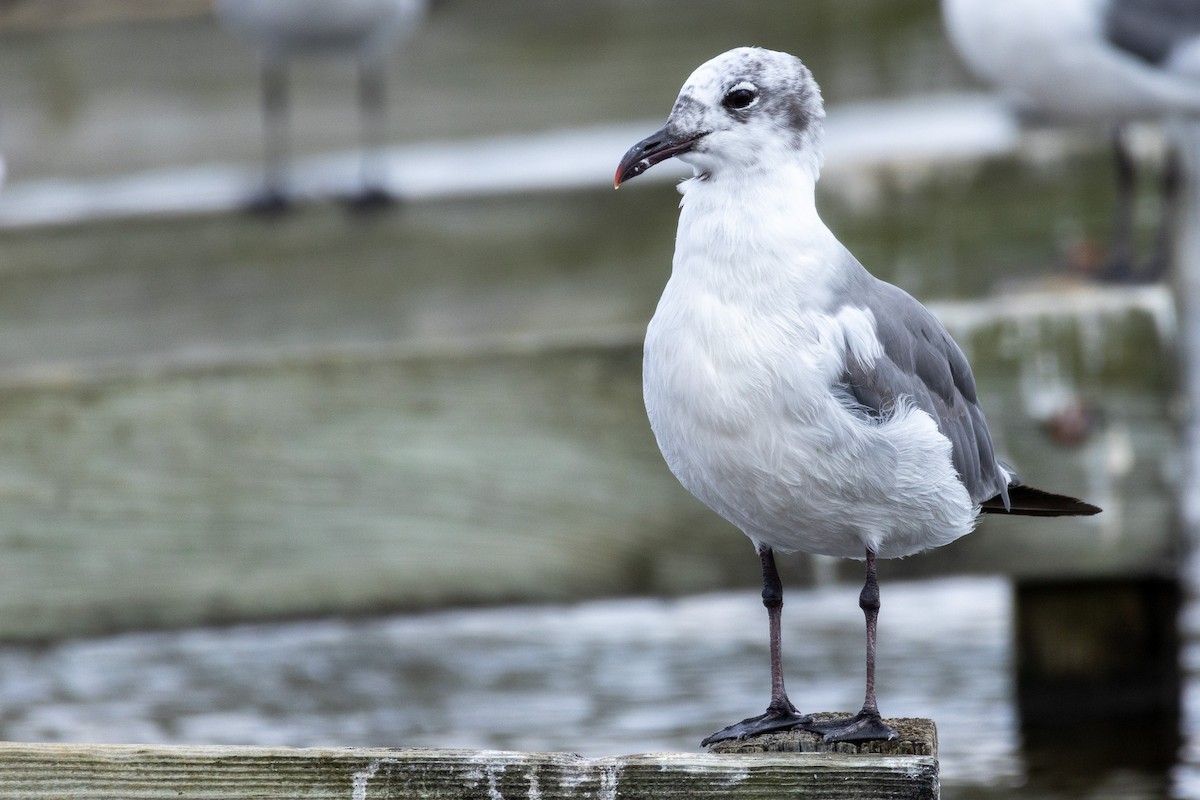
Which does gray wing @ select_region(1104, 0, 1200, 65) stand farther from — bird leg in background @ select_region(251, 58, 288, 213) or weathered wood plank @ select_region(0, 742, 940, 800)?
weathered wood plank @ select_region(0, 742, 940, 800)

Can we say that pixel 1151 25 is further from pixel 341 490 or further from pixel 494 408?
pixel 341 490

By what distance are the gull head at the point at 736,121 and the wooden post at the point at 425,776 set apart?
2.19 feet

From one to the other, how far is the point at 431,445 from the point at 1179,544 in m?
1.57

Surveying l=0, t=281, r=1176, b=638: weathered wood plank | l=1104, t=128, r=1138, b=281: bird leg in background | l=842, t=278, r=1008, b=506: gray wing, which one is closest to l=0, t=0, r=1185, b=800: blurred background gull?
l=0, t=281, r=1176, b=638: weathered wood plank

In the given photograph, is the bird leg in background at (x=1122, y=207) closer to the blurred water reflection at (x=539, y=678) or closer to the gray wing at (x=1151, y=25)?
the gray wing at (x=1151, y=25)

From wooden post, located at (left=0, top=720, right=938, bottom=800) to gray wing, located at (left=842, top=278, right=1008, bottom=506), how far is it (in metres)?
0.43

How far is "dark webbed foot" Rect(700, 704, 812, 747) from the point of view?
229cm

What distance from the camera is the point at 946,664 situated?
494 cm

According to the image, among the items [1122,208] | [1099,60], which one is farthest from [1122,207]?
[1099,60]

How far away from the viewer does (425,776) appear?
203cm

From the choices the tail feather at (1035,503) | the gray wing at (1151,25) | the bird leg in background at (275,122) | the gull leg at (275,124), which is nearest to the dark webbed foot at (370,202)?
the gull leg at (275,124)

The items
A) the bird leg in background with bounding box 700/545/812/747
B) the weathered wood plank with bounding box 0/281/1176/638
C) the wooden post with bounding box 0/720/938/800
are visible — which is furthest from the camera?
the weathered wood plank with bounding box 0/281/1176/638

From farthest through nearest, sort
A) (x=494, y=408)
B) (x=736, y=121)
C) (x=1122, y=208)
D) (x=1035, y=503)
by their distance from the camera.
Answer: (x=1122, y=208) → (x=494, y=408) → (x=1035, y=503) → (x=736, y=121)

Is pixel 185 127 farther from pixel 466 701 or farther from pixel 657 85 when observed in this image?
pixel 466 701
